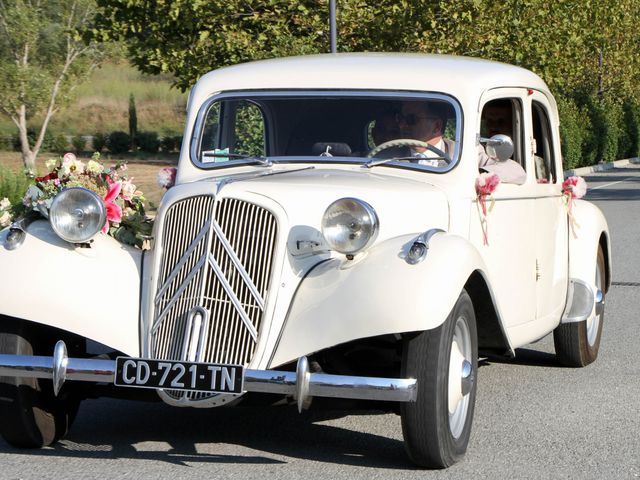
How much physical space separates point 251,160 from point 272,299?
1.37 meters

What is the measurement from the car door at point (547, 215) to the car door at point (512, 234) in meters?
0.08

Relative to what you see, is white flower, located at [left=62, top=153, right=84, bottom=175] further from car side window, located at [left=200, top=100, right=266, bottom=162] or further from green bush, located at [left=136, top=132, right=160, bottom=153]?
green bush, located at [left=136, top=132, right=160, bottom=153]

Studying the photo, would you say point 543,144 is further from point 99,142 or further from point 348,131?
point 99,142

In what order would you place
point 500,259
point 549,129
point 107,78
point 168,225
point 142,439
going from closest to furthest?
point 168,225 → point 142,439 → point 500,259 → point 549,129 → point 107,78

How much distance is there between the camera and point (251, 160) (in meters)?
6.61

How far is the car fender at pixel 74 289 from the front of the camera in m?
5.50

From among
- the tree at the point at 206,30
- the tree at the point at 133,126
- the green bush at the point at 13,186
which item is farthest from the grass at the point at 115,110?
the green bush at the point at 13,186

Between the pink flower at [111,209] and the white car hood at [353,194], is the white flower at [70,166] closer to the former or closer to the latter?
the pink flower at [111,209]

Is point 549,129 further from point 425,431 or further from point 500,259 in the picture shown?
point 425,431

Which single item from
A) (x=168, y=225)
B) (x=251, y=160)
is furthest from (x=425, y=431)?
(x=251, y=160)

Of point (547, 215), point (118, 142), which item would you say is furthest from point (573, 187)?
point (118, 142)

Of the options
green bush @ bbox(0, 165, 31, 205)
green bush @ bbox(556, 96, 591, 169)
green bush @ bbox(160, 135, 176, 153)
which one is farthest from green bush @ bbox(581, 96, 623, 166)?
green bush @ bbox(0, 165, 31, 205)

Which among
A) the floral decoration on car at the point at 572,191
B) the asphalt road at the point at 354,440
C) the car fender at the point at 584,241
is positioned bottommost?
the asphalt road at the point at 354,440

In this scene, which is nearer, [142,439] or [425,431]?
[425,431]
